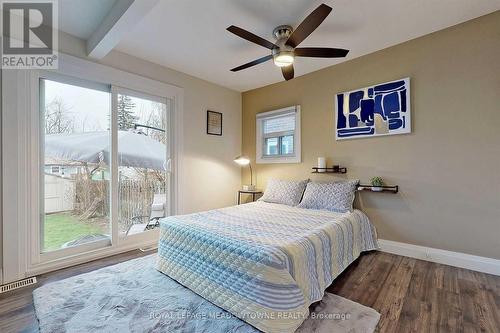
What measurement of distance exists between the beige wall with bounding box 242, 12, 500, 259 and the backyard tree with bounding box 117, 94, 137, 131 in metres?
2.95

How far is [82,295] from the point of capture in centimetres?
192

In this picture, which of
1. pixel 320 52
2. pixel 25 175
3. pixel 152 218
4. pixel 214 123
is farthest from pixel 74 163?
pixel 320 52

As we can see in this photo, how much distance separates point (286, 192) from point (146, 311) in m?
2.29

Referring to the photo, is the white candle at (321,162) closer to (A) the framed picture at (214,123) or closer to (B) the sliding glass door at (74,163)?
(A) the framed picture at (214,123)

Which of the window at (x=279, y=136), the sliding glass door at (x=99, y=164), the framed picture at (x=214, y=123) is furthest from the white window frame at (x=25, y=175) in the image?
the window at (x=279, y=136)

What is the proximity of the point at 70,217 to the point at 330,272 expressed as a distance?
9.68 ft

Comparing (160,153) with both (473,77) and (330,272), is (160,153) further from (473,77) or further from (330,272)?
(473,77)

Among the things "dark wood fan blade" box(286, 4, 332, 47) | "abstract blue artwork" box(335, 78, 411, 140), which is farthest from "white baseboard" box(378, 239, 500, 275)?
"dark wood fan blade" box(286, 4, 332, 47)

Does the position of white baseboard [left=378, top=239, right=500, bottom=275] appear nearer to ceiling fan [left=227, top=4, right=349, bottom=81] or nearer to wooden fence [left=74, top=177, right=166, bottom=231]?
ceiling fan [left=227, top=4, right=349, bottom=81]

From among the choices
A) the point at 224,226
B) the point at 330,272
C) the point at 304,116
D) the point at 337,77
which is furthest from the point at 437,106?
the point at 224,226

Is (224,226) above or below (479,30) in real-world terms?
below

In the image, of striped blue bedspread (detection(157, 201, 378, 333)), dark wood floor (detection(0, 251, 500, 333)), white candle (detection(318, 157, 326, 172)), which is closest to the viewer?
striped blue bedspread (detection(157, 201, 378, 333))

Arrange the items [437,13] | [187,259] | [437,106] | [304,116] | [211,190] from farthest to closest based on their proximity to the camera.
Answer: [211,190], [304,116], [437,106], [437,13], [187,259]

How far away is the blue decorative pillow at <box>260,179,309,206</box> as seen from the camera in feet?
10.9
